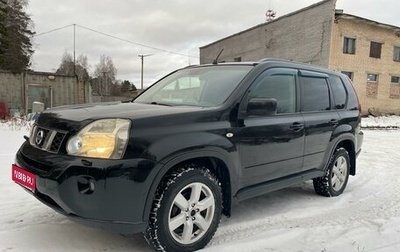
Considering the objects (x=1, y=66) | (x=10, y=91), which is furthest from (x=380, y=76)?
(x=1, y=66)

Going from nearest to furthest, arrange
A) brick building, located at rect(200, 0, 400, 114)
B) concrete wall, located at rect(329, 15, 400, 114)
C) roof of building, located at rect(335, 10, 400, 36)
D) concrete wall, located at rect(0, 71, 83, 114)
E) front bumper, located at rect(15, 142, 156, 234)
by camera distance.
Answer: front bumper, located at rect(15, 142, 156, 234)
concrete wall, located at rect(0, 71, 83, 114)
roof of building, located at rect(335, 10, 400, 36)
brick building, located at rect(200, 0, 400, 114)
concrete wall, located at rect(329, 15, 400, 114)

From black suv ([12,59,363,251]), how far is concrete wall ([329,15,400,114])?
67.1 ft

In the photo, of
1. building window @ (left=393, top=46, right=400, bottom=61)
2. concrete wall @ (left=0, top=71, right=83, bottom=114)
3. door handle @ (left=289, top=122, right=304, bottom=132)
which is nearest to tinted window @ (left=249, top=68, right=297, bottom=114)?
door handle @ (left=289, top=122, right=304, bottom=132)

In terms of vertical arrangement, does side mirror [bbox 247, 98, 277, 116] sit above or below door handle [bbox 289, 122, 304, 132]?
above

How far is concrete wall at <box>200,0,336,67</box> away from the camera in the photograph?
22688 millimetres

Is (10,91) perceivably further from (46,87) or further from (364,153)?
(364,153)

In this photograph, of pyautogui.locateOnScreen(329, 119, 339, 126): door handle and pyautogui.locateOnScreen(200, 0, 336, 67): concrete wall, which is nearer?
pyautogui.locateOnScreen(329, 119, 339, 126): door handle

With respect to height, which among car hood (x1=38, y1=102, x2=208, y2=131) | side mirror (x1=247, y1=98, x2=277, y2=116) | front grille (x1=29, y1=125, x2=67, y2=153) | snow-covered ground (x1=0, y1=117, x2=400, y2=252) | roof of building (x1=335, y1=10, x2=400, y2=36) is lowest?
snow-covered ground (x1=0, y1=117, x2=400, y2=252)

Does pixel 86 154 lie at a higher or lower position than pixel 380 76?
lower

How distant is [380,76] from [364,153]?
19414 millimetres

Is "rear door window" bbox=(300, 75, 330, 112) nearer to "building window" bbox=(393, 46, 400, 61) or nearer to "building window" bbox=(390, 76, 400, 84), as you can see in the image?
"building window" bbox=(390, 76, 400, 84)

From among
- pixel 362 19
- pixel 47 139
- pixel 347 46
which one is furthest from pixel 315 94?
pixel 362 19

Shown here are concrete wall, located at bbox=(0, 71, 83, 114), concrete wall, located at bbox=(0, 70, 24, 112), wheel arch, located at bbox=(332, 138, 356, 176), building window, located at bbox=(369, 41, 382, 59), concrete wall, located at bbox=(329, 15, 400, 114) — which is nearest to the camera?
wheel arch, located at bbox=(332, 138, 356, 176)

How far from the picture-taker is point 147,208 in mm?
2639
